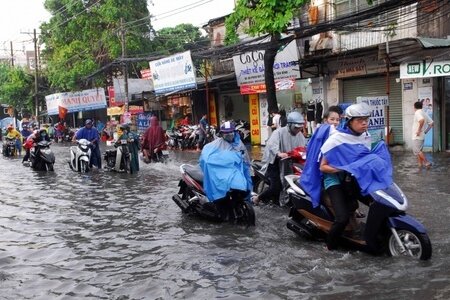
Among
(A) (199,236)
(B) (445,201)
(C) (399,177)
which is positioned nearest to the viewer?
(A) (199,236)

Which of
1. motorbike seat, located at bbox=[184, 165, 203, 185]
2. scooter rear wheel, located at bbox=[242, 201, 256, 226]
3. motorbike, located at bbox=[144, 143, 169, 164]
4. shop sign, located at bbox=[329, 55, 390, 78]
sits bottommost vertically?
scooter rear wheel, located at bbox=[242, 201, 256, 226]

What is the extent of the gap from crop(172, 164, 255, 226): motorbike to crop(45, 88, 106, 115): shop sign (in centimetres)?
2695

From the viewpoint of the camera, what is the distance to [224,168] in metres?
6.83

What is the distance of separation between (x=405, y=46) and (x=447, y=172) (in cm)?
459

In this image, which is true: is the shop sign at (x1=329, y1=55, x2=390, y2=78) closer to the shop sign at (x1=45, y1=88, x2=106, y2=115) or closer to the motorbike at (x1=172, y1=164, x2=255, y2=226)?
the motorbike at (x1=172, y1=164, x2=255, y2=226)

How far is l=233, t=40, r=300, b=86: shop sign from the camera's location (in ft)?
60.3

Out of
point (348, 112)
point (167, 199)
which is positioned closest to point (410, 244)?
point (348, 112)

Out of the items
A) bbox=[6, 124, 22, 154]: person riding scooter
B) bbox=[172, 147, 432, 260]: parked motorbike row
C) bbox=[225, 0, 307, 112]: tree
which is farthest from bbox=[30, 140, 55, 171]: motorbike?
bbox=[172, 147, 432, 260]: parked motorbike row

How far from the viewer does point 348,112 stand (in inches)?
201

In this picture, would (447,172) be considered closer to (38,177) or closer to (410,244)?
(410,244)

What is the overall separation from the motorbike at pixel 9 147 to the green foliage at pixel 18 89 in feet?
70.2

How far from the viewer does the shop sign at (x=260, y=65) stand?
18375 mm

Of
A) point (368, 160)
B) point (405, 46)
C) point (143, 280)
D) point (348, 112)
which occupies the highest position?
point (405, 46)

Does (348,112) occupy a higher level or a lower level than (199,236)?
higher
